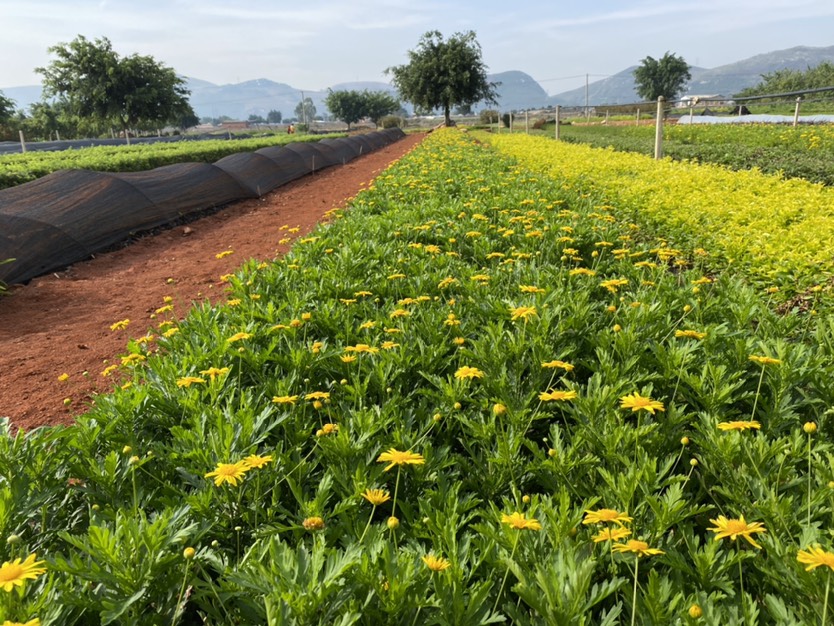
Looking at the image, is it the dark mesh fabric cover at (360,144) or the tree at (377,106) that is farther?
the tree at (377,106)

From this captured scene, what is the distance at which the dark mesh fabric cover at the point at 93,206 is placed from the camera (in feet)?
21.4

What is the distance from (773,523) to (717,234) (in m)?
3.72

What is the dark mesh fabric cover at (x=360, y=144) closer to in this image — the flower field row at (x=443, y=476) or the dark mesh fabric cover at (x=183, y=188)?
the dark mesh fabric cover at (x=183, y=188)

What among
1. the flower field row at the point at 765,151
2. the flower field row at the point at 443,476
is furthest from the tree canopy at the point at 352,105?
the flower field row at the point at 443,476

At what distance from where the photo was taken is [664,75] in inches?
3152

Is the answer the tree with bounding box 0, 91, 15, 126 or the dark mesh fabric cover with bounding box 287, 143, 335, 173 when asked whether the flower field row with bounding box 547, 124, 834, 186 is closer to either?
the dark mesh fabric cover with bounding box 287, 143, 335, 173

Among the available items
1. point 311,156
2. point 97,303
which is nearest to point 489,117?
point 311,156

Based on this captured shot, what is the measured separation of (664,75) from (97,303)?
3552 inches

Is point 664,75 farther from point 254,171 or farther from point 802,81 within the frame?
point 254,171

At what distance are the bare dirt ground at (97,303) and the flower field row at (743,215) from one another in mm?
3860

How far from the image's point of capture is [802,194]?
564 centimetres

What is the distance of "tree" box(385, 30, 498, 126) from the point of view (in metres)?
49.6

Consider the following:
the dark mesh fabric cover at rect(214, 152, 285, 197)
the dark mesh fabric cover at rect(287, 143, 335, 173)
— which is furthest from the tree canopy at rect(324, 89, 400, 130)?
the dark mesh fabric cover at rect(214, 152, 285, 197)

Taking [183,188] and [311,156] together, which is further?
[311,156]
